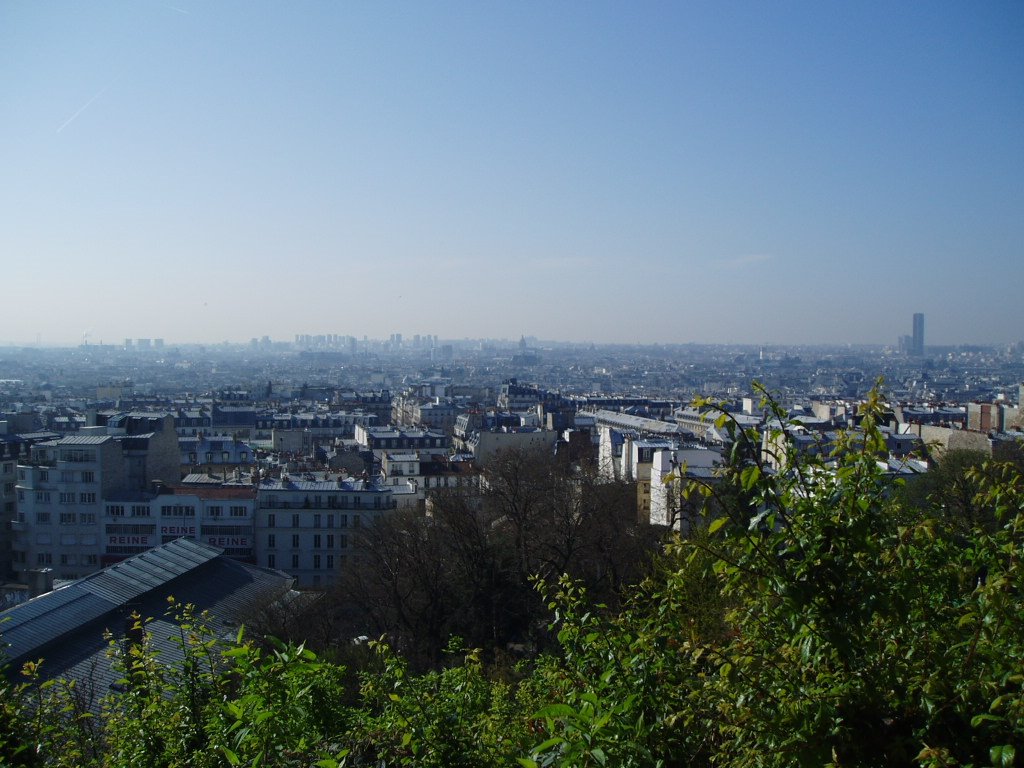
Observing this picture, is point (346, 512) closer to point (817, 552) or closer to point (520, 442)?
point (520, 442)

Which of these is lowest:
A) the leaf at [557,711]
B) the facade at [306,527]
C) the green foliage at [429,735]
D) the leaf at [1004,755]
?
the facade at [306,527]

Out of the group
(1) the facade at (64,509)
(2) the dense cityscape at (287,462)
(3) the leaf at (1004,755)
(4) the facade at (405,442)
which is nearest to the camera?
(3) the leaf at (1004,755)

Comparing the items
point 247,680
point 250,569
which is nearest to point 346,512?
point 250,569

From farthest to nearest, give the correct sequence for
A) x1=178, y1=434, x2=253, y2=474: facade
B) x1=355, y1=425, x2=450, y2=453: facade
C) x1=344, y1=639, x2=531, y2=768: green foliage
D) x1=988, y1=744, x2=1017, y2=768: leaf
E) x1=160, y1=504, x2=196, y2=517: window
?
x1=355, y1=425, x2=450, y2=453: facade, x1=178, y1=434, x2=253, y2=474: facade, x1=160, y1=504, x2=196, y2=517: window, x1=344, y1=639, x2=531, y2=768: green foliage, x1=988, y1=744, x2=1017, y2=768: leaf

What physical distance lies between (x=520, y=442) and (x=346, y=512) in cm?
1645

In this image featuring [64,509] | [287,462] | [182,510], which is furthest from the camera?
[287,462]

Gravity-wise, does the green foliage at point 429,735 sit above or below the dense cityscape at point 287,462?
above

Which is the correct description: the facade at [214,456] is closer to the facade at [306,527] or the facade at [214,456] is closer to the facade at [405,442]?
the facade at [405,442]

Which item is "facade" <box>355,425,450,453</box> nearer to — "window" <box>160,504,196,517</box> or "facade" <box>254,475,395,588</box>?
"facade" <box>254,475,395,588</box>

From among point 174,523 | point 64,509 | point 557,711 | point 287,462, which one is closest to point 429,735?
point 557,711

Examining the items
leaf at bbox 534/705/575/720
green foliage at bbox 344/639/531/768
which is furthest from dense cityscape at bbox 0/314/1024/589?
green foliage at bbox 344/639/531/768

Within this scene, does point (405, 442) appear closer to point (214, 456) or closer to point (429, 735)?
point (214, 456)

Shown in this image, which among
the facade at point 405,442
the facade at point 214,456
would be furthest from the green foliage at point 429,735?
the facade at point 405,442

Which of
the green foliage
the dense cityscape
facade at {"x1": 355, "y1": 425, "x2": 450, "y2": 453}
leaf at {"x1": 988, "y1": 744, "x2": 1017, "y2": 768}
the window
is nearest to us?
leaf at {"x1": 988, "y1": 744, "x2": 1017, "y2": 768}
